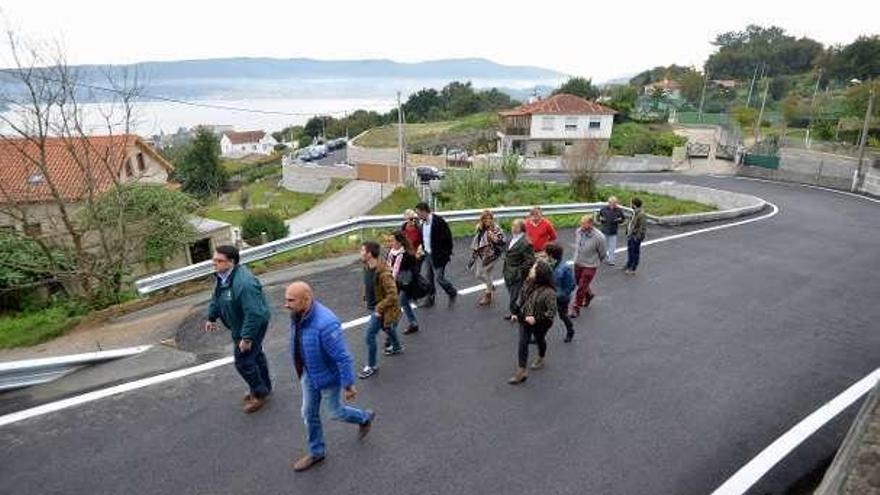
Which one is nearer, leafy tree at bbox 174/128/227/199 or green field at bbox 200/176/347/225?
green field at bbox 200/176/347/225

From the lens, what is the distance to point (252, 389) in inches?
224

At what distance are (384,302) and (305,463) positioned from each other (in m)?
1.92

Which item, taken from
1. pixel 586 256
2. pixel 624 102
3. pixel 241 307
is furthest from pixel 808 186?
pixel 624 102

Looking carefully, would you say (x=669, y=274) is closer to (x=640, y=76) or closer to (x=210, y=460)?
(x=210, y=460)

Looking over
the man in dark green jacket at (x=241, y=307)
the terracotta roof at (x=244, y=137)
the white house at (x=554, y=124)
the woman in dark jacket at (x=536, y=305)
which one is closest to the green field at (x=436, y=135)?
the white house at (x=554, y=124)

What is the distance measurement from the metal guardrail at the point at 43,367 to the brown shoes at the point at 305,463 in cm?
357

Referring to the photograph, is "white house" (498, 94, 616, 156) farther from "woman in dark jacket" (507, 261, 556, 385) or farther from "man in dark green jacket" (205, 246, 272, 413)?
"man in dark green jacket" (205, 246, 272, 413)

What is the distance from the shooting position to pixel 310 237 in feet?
36.0

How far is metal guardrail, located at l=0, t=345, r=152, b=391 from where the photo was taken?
607 centimetres

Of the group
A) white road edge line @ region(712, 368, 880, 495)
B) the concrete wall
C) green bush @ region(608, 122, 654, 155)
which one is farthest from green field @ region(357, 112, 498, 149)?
white road edge line @ region(712, 368, 880, 495)

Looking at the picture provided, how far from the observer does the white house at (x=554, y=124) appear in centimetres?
5006

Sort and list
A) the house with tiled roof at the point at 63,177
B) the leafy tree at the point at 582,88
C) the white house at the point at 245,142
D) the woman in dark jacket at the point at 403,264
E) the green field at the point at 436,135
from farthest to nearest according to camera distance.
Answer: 1. the white house at the point at 245,142
2. the leafy tree at the point at 582,88
3. the green field at the point at 436,135
4. the house with tiled roof at the point at 63,177
5. the woman in dark jacket at the point at 403,264

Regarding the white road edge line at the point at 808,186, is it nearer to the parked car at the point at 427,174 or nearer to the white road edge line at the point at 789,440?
the parked car at the point at 427,174

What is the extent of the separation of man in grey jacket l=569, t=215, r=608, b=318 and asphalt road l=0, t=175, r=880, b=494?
30 cm
